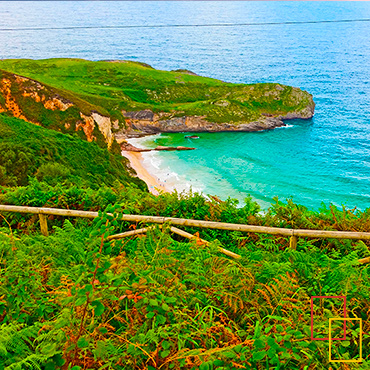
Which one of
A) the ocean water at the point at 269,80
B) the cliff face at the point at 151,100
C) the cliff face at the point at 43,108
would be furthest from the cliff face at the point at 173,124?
the cliff face at the point at 43,108

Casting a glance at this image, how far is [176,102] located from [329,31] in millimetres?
155044

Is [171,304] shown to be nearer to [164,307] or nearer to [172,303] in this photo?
[172,303]

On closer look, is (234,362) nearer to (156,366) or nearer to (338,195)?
Answer: (156,366)

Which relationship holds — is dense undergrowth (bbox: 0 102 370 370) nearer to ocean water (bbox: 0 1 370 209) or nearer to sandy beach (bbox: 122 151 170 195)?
sandy beach (bbox: 122 151 170 195)

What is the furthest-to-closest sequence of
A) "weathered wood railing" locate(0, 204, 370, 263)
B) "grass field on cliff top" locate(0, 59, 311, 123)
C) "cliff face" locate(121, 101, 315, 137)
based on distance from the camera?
"grass field on cliff top" locate(0, 59, 311, 123), "cliff face" locate(121, 101, 315, 137), "weathered wood railing" locate(0, 204, 370, 263)

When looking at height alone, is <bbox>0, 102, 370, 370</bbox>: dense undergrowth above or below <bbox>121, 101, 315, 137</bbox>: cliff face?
above

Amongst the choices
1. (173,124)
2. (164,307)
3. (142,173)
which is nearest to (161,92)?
(173,124)

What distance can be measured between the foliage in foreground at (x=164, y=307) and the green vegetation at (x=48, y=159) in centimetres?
995

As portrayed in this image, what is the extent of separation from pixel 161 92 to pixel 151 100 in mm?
4037

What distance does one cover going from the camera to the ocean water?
131 ft

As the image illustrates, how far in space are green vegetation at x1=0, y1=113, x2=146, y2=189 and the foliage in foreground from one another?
9952 millimetres

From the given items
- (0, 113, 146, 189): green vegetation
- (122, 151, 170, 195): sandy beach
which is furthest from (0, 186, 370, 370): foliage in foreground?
(122, 151, 170, 195): sandy beach

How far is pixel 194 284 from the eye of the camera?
3943 millimetres

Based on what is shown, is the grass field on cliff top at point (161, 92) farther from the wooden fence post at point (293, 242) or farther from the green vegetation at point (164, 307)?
the green vegetation at point (164, 307)
